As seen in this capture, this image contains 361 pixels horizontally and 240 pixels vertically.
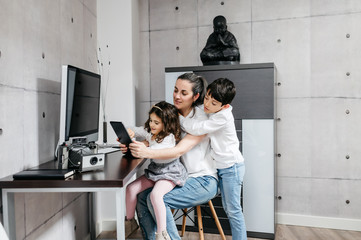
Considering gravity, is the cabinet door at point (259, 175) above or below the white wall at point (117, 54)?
below

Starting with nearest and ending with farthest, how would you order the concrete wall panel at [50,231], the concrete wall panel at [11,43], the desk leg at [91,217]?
1. the concrete wall panel at [11,43]
2. the concrete wall panel at [50,231]
3. the desk leg at [91,217]

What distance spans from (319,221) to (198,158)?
181cm

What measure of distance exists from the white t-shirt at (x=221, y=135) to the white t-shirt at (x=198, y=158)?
1.8 inches

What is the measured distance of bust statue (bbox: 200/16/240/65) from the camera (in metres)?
2.86

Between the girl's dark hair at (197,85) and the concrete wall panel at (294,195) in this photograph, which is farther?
the concrete wall panel at (294,195)

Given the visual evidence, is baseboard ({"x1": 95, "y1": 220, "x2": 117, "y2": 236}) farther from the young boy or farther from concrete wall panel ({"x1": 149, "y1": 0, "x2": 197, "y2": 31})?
concrete wall panel ({"x1": 149, "y1": 0, "x2": 197, "y2": 31})

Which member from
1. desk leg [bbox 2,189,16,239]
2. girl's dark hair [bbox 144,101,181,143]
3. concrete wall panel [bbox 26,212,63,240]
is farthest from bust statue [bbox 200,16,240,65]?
desk leg [bbox 2,189,16,239]

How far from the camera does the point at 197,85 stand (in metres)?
2.07

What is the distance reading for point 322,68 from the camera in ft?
9.60

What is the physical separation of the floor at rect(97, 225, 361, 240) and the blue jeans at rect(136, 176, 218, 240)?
884 mm

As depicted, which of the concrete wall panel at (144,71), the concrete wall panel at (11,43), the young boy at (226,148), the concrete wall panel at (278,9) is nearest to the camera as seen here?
the concrete wall panel at (11,43)

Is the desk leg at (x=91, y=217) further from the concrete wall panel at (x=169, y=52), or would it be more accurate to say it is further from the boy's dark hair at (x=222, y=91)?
the boy's dark hair at (x=222, y=91)

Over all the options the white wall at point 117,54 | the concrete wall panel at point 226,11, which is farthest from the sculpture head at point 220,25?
the white wall at point 117,54

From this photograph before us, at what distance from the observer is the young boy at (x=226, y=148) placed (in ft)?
6.47
